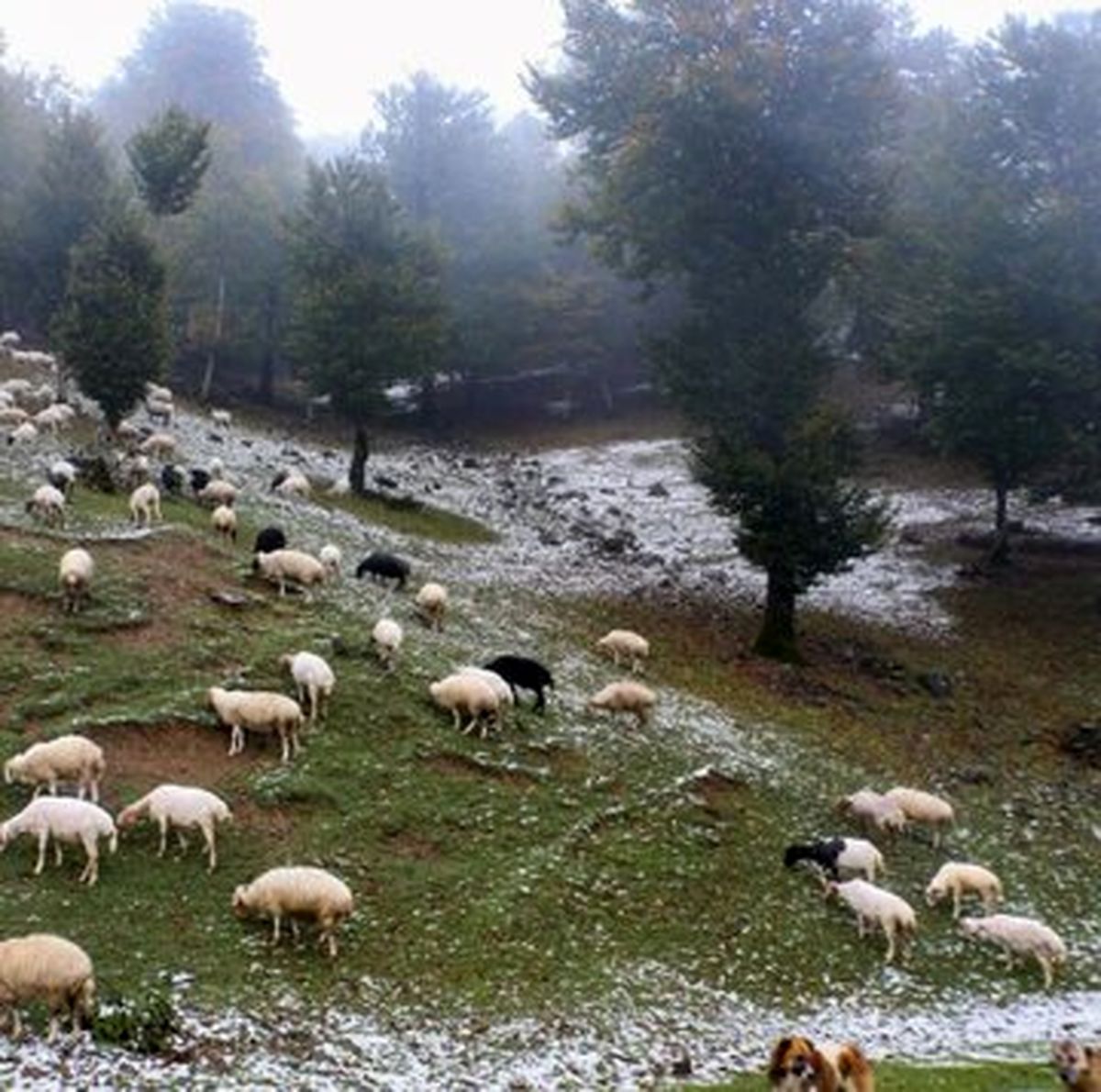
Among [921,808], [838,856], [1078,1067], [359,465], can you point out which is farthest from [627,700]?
[359,465]

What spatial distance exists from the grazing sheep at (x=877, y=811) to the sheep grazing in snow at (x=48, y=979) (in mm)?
14438

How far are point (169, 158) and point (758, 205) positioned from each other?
25213mm

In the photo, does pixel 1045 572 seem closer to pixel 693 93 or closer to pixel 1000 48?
pixel 1000 48

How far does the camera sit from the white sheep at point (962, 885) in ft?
68.8

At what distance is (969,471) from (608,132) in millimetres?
27704

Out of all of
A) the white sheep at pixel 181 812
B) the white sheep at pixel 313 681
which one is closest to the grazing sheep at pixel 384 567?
the white sheep at pixel 313 681

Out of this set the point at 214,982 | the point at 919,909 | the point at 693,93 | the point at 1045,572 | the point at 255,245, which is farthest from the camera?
the point at 255,245

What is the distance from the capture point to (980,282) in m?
42.3

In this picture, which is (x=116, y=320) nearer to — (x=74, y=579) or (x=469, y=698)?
(x=74, y=579)

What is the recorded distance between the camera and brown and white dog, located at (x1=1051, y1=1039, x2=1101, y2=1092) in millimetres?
13602

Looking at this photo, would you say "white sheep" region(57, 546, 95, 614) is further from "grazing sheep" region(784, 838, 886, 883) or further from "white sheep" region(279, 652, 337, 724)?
"grazing sheep" region(784, 838, 886, 883)

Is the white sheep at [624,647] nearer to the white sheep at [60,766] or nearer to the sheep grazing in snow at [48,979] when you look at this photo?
the white sheep at [60,766]

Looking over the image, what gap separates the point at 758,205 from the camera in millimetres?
37438

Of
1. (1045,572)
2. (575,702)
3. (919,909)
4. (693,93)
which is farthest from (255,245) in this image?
(919,909)
